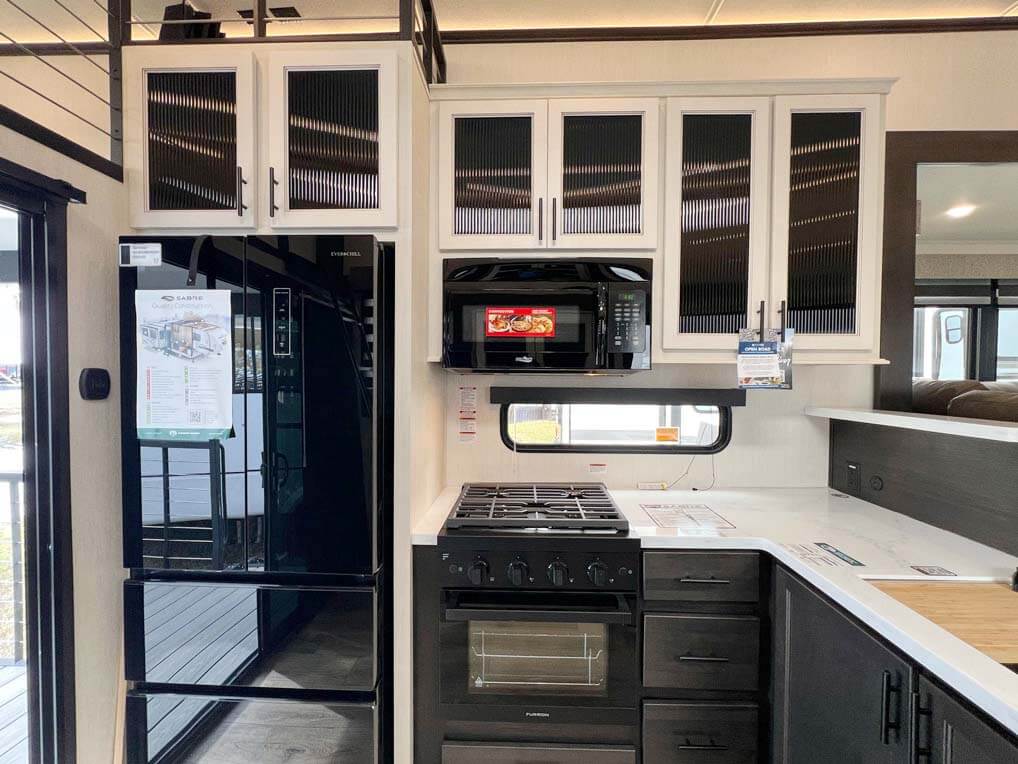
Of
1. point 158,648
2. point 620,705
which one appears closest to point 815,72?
point 620,705

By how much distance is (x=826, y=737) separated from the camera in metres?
1.31

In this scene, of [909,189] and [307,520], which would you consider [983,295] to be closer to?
[909,189]

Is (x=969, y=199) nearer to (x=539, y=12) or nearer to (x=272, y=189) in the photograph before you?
(x=539, y=12)

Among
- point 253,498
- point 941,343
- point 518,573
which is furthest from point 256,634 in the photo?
point 941,343

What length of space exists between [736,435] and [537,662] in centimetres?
128

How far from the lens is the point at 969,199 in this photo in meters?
2.21

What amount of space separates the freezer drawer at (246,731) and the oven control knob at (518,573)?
558 mm

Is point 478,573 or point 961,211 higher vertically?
point 961,211

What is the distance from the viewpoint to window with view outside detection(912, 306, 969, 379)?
7.08 feet

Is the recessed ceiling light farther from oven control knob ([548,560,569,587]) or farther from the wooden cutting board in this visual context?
oven control knob ([548,560,569,587])

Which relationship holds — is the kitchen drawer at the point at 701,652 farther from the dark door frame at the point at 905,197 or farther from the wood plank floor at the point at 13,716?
the wood plank floor at the point at 13,716

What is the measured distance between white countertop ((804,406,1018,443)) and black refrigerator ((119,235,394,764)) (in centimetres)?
163

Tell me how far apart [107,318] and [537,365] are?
4.55 feet

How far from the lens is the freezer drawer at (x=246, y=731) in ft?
5.27
